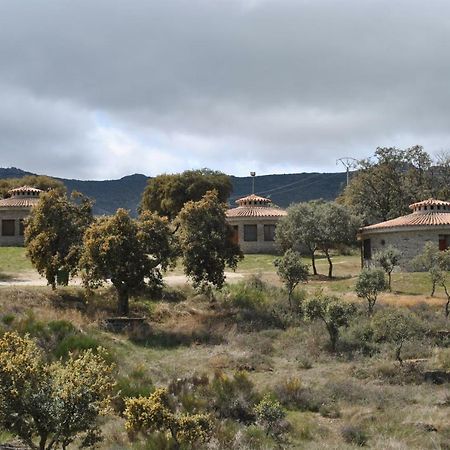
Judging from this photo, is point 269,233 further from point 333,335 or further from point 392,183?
point 333,335

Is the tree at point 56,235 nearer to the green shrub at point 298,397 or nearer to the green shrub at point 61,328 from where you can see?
the green shrub at point 61,328

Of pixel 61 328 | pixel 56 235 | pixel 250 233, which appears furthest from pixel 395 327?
pixel 250 233

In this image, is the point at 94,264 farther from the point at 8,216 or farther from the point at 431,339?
the point at 8,216

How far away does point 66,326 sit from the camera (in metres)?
21.7

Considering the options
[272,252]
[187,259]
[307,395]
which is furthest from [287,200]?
[307,395]

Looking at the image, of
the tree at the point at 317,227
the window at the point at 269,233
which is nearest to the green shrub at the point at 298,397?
the tree at the point at 317,227

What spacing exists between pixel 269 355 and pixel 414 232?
60.8 ft

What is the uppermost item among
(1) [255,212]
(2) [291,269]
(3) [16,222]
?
(1) [255,212]

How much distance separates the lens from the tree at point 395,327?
2252cm

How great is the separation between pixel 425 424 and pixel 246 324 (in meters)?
12.1

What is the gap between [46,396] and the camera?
906 cm

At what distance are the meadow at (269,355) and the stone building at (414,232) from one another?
3.53 metres

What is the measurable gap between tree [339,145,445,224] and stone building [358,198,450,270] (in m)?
15.5

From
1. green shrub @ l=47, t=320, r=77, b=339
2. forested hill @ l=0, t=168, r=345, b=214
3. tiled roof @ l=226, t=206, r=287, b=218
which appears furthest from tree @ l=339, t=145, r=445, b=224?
forested hill @ l=0, t=168, r=345, b=214
